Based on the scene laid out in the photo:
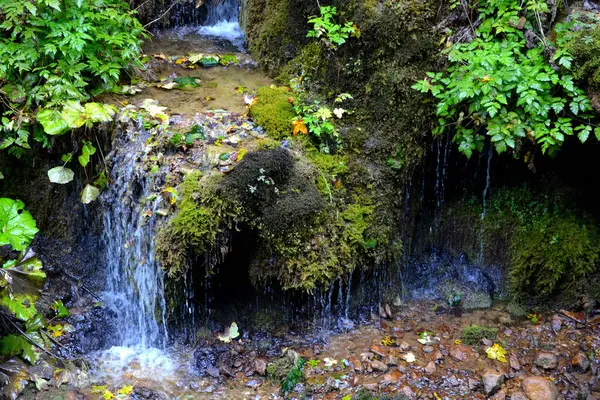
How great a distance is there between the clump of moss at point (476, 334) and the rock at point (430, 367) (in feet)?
1.73

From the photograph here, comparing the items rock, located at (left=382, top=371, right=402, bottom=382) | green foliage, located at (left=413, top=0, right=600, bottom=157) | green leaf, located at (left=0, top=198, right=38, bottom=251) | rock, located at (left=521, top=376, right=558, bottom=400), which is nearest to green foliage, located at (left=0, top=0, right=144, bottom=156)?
Answer: green leaf, located at (left=0, top=198, right=38, bottom=251)

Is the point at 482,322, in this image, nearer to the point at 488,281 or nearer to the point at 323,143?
the point at 488,281

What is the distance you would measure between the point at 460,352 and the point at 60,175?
4.52m

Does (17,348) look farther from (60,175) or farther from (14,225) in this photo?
(60,175)

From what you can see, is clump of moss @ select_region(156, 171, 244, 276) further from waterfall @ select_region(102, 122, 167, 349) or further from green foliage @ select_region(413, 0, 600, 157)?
green foliage @ select_region(413, 0, 600, 157)

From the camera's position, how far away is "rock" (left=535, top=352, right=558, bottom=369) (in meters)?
4.92

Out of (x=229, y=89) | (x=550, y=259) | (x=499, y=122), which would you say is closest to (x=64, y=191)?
(x=229, y=89)

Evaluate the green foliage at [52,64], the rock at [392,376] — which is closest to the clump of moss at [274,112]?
the green foliage at [52,64]

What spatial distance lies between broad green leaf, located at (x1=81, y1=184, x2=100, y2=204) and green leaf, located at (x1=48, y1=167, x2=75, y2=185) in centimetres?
20

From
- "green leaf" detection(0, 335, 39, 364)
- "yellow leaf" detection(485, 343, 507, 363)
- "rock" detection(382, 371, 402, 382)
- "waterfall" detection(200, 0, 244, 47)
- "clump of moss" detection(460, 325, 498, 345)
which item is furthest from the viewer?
"waterfall" detection(200, 0, 244, 47)

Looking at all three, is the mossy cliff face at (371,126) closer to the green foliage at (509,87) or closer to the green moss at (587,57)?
the green foliage at (509,87)

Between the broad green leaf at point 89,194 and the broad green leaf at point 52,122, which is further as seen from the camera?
the broad green leaf at point 89,194

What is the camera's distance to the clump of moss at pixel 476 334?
5.27 m

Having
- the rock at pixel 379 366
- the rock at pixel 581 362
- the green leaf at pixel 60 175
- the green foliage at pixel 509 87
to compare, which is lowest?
the rock at pixel 379 366
